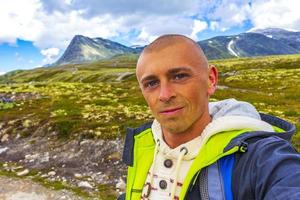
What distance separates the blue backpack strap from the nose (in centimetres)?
94

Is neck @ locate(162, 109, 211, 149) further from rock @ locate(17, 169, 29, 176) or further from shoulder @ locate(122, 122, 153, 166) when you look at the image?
rock @ locate(17, 169, 29, 176)

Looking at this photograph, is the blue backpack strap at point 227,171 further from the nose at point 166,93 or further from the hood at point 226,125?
the nose at point 166,93

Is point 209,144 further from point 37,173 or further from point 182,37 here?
point 37,173

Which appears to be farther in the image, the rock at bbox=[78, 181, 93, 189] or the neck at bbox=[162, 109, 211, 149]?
the rock at bbox=[78, 181, 93, 189]

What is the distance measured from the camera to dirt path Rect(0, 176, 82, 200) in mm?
16016

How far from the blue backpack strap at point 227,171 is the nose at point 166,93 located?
938 millimetres

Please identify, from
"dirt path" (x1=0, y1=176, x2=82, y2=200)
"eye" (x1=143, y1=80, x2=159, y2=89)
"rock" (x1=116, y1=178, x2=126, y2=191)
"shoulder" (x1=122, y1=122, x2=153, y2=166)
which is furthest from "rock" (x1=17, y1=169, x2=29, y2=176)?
"eye" (x1=143, y1=80, x2=159, y2=89)

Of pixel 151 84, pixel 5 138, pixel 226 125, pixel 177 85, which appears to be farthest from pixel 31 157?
pixel 226 125

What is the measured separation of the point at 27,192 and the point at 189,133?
46.8 ft

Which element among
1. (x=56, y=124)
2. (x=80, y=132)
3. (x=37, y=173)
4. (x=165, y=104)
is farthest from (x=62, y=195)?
(x=165, y=104)

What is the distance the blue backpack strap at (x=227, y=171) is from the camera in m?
3.41

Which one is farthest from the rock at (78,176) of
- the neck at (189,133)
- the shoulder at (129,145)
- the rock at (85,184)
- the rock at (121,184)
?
the neck at (189,133)

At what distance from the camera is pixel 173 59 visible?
417cm

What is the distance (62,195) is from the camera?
1605cm
